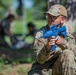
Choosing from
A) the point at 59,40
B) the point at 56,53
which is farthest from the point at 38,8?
the point at 59,40

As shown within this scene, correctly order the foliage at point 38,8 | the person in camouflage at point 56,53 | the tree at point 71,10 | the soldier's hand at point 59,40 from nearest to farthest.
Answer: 1. the soldier's hand at point 59,40
2. the person in camouflage at point 56,53
3. the tree at point 71,10
4. the foliage at point 38,8

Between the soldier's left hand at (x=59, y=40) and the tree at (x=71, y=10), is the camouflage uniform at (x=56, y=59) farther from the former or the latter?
the tree at (x=71, y=10)

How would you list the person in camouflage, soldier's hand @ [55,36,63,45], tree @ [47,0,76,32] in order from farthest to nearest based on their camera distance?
tree @ [47,0,76,32] → the person in camouflage → soldier's hand @ [55,36,63,45]

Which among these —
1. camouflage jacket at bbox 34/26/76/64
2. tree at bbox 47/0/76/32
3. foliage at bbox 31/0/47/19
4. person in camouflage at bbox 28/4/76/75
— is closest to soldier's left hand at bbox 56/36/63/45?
person in camouflage at bbox 28/4/76/75

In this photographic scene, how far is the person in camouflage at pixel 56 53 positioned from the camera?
17.1 feet

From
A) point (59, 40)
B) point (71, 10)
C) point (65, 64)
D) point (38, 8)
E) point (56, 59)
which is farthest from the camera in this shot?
point (38, 8)

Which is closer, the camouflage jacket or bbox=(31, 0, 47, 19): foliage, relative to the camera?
the camouflage jacket

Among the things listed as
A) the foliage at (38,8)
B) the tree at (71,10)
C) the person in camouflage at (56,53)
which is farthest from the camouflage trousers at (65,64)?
the foliage at (38,8)

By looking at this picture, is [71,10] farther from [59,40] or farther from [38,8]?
[38,8]

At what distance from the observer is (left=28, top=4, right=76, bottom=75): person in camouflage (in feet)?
17.1

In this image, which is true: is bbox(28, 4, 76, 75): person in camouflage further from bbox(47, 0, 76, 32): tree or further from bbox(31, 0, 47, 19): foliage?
bbox(31, 0, 47, 19): foliage

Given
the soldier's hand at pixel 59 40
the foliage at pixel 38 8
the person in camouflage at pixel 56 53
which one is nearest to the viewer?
the soldier's hand at pixel 59 40

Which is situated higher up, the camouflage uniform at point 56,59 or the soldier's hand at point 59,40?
the soldier's hand at point 59,40

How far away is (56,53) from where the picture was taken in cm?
549
